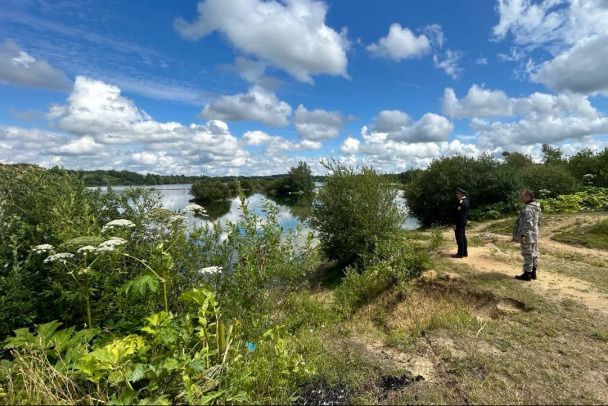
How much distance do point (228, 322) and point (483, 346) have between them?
10.7 ft

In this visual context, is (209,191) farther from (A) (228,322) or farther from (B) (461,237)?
(A) (228,322)

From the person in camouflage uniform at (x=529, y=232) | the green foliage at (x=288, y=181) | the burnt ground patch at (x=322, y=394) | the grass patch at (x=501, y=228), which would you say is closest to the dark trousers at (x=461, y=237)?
the person in camouflage uniform at (x=529, y=232)

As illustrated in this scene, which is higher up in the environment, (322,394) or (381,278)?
(322,394)

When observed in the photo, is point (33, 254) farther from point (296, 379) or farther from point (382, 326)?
point (382, 326)

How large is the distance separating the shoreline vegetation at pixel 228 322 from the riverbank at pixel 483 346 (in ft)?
0.07

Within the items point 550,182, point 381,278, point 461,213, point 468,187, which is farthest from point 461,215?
point 550,182

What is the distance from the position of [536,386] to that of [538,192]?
2419 cm

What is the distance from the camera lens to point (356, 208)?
12.9m

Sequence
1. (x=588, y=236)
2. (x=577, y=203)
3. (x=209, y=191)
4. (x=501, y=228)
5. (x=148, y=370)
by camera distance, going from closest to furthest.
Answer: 1. (x=148, y=370)
2. (x=588, y=236)
3. (x=501, y=228)
4. (x=577, y=203)
5. (x=209, y=191)

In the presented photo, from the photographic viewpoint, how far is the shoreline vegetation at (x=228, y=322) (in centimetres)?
255

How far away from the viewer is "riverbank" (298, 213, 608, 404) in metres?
3.10

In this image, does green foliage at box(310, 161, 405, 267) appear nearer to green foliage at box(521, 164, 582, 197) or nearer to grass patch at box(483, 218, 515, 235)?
grass patch at box(483, 218, 515, 235)

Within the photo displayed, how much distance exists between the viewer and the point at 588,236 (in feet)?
39.0

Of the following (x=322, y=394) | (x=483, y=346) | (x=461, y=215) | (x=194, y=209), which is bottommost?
(x=483, y=346)
